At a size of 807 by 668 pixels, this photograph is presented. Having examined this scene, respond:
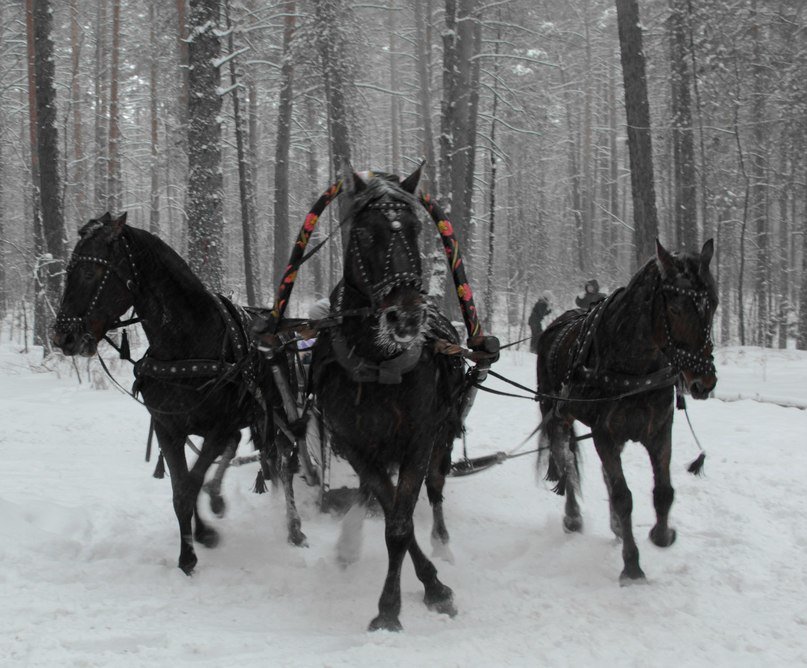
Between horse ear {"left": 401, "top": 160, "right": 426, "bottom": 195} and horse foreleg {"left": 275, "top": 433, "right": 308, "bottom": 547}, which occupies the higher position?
horse ear {"left": 401, "top": 160, "right": 426, "bottom": 195}

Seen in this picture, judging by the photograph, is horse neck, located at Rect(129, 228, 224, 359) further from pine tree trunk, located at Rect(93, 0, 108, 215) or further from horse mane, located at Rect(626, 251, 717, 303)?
pine tree trunk, located at Rect(93, 0, 108, 215)

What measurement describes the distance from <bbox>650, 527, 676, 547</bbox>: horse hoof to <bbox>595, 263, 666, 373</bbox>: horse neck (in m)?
1.16

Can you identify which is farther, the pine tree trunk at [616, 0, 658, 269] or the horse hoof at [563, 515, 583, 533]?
the pine tree trunk at [616, 0, 658, 269]

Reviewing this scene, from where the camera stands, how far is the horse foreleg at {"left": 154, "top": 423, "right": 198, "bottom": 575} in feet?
15.6

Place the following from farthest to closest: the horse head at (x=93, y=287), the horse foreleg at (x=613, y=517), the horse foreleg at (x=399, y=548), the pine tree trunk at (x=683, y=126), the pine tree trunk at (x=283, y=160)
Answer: the pine tree trunk at (x=283, y=160) → the pine tree trunk at (x=683, y=126) → the horse foreleg at (x=613, y=517) → the horse head at (x=93, y=287) → the horse foreleg at (x=399, y=548)

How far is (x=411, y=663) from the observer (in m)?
3.37

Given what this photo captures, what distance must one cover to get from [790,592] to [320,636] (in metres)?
2.89

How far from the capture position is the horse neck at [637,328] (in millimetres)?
4746

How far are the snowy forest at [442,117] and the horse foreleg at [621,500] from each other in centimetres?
637

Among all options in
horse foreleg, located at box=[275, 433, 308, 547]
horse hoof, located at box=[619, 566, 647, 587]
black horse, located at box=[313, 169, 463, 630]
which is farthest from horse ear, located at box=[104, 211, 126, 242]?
horse hoof, located at box=[619, 566, 647, 587]

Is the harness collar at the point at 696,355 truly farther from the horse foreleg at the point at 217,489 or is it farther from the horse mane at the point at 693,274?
the horse foreleg at the point at 217,489

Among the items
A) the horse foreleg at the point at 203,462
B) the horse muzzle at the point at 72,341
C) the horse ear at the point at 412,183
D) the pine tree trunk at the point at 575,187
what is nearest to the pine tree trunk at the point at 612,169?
the pine tree trunk at the point at 575,187

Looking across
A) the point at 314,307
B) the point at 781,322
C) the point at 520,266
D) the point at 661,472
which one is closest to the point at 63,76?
the point at 520,266

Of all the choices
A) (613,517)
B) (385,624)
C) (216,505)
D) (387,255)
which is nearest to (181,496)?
(216,505)
